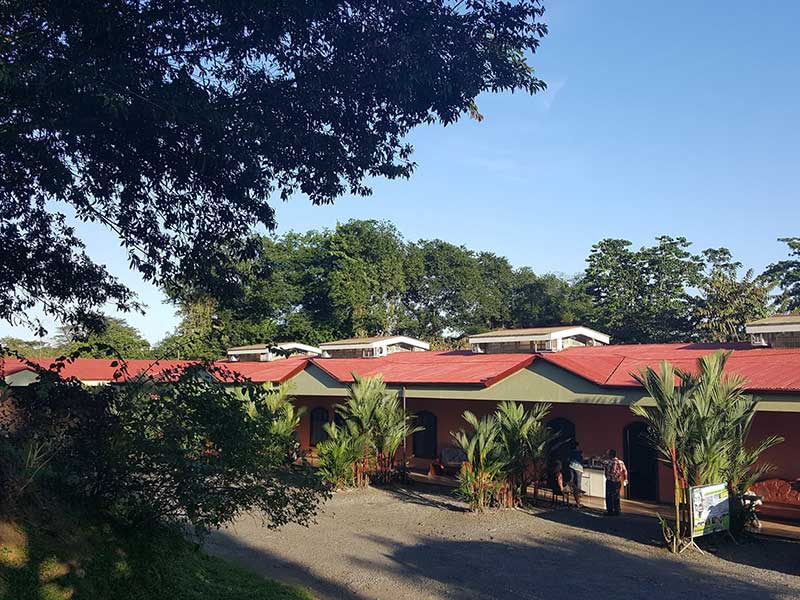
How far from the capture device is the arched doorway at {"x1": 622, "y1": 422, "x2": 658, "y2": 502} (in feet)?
56.6

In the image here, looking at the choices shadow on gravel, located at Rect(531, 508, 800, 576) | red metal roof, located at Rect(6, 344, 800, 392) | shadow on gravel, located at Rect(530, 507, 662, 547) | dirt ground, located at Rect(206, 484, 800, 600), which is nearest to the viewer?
dirt ground, located at Rect(206, 484, 800, 600)

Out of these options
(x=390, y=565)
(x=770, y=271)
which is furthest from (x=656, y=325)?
(x=390, y=565)

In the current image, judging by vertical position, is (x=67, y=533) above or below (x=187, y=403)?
below

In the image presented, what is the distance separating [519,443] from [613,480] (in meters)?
2.22

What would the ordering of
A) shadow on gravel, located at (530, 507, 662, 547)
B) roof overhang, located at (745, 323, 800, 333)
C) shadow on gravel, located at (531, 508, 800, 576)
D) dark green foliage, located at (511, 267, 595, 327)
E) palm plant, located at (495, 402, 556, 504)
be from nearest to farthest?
shadow on gravel, located at (531, 508, 800, 576) < shadow on gravel, located at (530, 507, 662, 547) < palm plant, located at (495, 402, 556, 504) < roof overhang, located at (745, 323, 800, 333) < dark green foliage, located at (511, 267, 595, 327)

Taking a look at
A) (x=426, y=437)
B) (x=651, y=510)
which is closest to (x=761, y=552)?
Result: (x=651, y=510)

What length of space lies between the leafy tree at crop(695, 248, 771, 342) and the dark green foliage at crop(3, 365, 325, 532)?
36.8m

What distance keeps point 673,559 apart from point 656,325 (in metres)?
34.6

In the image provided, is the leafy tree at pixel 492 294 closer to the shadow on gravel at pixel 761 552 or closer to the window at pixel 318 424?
the window at pixel 318 424

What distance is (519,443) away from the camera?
16.0 meters

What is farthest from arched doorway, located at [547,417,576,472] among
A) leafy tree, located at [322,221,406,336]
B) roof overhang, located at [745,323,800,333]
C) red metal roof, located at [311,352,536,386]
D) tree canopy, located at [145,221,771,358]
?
leafy tree, located at [322,221,406,336]

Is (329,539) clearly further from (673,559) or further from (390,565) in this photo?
(673,559)

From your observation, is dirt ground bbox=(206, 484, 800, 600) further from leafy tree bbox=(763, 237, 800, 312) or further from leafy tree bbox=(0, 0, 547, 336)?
leafy tree bbox=(763, 237, 800, 312)

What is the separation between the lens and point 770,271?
41.5m
